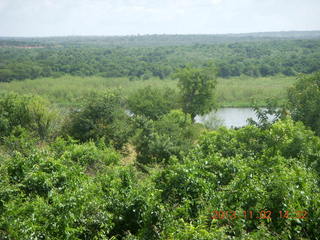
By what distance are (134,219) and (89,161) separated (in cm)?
619

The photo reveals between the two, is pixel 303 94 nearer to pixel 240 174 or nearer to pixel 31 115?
pixel 240 174

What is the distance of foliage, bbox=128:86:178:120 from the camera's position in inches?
1297

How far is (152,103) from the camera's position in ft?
109

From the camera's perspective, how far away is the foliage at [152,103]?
32.9 meters

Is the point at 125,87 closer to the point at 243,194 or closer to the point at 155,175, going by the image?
the point at 155,175

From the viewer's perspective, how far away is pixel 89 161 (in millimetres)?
16234

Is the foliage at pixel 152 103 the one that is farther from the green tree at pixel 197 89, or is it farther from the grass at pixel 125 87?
the grass at pixel 125 87

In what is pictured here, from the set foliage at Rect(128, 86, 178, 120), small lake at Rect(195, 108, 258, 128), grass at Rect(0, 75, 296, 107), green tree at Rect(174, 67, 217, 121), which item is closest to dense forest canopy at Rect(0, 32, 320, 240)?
foliage at Rect(128, 86, 178, 120)

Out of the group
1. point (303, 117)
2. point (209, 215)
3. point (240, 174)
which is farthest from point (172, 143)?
point (209, 215)
